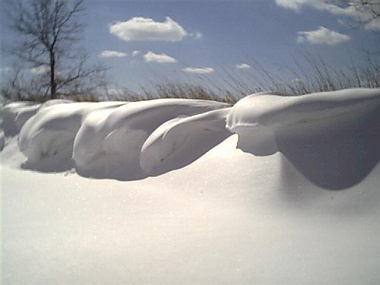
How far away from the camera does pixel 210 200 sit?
1.97 m

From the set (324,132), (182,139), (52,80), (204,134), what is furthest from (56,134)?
(52,80)

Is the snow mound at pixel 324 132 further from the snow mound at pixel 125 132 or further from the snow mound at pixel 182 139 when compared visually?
the snow mound at pixel 125 132

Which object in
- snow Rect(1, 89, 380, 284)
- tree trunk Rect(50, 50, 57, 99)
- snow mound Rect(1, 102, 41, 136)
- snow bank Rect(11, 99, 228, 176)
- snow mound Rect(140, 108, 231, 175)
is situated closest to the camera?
snow Rect(1, 89, 380, 284)

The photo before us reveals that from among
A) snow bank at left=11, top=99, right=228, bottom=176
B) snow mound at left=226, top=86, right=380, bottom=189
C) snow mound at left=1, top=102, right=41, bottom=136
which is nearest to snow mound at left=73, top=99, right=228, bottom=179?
snow bank at left=11, top=99, right=228, bottom=176

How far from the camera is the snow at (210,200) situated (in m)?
1.35

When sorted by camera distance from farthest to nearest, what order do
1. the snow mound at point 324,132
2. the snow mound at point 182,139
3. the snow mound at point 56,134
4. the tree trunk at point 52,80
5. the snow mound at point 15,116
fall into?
the tree trunk at point 52,80 < the snow mound at point 15,116 < the snow mound at point 56,134 < the snow mound at point 182,139 < the snow mound at point 324,132

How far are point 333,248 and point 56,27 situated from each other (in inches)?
237

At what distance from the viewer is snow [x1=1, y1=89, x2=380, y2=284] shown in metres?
1.35

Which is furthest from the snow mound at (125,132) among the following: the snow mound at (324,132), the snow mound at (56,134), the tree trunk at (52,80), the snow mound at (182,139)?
the tree trunk at (52,80)

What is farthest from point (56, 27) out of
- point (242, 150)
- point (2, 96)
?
point (242, 150)

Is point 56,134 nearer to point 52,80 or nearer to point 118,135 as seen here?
point 118,135

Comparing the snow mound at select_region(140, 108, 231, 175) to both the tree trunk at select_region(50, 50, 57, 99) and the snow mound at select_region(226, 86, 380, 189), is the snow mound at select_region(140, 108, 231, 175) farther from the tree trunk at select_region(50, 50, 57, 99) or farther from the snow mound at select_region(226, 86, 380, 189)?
the tree trunk at select_region(50, 50, 57, 99)

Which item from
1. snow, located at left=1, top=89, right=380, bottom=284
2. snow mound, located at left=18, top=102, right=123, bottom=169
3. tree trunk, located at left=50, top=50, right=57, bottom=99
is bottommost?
tree trunk, located at left=50, top=50, right=57, bottom=99

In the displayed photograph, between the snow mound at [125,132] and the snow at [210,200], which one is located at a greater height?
the snow at [210,200]
